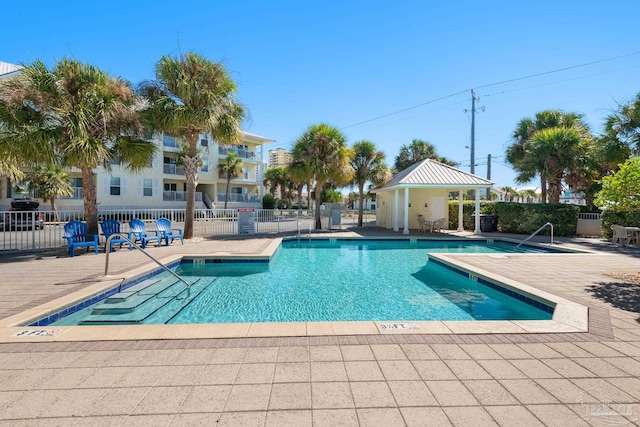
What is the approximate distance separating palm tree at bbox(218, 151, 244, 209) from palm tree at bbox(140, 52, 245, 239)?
17.0 m

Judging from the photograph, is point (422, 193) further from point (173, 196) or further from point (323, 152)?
point (173, 196)

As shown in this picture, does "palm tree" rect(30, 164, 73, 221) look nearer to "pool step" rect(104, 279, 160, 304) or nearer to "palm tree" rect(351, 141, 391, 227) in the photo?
"pool step" rect(104, 279, 160, 304)

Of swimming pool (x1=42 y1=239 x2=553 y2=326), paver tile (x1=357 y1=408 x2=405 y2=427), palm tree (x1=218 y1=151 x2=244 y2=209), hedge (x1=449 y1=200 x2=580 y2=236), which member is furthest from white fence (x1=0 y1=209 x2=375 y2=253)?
paver tile (x1=357 y1=408 x2=405 y2=427)

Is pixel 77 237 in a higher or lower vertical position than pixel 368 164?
lower

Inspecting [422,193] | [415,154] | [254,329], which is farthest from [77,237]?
[415,154]

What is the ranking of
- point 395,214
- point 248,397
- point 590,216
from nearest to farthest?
point 248,397, point 590,216, point 395,214

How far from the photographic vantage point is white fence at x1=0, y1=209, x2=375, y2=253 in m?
10.9

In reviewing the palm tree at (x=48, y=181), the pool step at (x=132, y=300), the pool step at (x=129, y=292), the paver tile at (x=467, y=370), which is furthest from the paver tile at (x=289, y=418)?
the palm tree at (x=48, y=181)

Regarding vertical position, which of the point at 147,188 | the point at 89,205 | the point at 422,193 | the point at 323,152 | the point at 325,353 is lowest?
the point at 325,353

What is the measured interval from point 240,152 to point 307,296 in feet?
88.9

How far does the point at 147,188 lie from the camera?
2639 cm

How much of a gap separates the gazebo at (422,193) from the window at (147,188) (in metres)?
18.0

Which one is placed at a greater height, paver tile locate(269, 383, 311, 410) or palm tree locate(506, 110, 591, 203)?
palm tree locate(506, 110, 591, 203)

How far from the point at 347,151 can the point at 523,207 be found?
974cm
